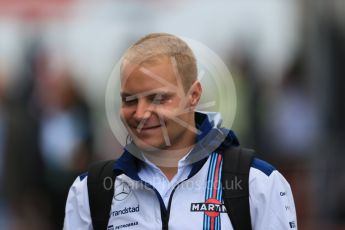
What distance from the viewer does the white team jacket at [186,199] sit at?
4.32m

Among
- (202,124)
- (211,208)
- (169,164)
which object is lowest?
(211,208)

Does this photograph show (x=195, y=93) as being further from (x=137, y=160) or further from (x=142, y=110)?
(x=137, y=160)

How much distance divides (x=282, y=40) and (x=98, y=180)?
8.68m

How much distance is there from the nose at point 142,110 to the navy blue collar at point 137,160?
10.3 inches

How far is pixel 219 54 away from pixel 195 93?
7374 mm

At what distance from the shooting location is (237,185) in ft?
14.3

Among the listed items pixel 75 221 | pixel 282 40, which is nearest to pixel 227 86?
pixel 75 221

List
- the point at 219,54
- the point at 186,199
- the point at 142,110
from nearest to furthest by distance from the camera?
1. the point at 142,110
2. the point at 186,199
3. the point at 219,54

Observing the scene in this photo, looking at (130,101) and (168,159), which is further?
(168,159)

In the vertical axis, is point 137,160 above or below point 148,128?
below

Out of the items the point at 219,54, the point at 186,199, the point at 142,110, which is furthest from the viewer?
the point at 219,54

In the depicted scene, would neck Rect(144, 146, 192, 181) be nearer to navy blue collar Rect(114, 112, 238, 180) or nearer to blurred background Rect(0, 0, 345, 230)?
navy blue collar Rect(114, 112, 238, 180)

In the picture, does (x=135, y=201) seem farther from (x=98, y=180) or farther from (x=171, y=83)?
(x=171, y=83)

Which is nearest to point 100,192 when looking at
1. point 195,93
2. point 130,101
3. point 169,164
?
point 169,164
